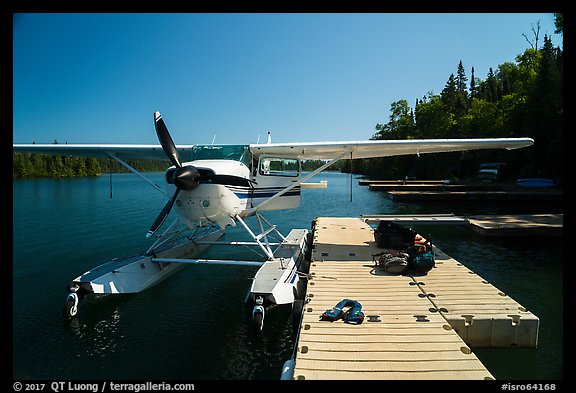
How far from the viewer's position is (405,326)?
4168 millimetres

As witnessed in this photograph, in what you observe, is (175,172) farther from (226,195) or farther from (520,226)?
(520,226)

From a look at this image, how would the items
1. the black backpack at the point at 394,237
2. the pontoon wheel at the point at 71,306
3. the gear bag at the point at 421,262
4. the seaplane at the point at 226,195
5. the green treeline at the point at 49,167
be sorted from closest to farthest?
the pontoon wheel at the point at 71,306 < the seaplane at the point at 226,195 < the gear bag at the point at 421,262 < the black backpack at the point at 394,237 < the green treeline at the point at 49,167

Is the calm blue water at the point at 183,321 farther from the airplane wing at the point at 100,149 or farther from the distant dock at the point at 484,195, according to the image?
the distant dock at the point at 484,195

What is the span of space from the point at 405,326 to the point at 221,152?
536cm

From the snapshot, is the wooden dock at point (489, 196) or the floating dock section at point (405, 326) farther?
the wooden dock at point (489, 196)

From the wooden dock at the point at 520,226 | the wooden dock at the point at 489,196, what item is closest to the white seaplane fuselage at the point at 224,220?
the wooden dock at the point at 520,226

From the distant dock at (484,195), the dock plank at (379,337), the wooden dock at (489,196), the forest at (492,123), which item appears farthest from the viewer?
the forest at (492,123)

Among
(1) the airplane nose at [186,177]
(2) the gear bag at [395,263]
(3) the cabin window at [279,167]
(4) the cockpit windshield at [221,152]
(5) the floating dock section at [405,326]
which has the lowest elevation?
(5) the floating dock section at [405,326]

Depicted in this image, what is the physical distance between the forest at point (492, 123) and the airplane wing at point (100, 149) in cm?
755

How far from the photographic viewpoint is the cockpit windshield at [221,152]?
7476 millimetres

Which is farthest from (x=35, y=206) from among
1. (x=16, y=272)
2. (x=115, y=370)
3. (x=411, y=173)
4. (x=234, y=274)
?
(x=411, y=173)

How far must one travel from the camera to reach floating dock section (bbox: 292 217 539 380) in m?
3.28

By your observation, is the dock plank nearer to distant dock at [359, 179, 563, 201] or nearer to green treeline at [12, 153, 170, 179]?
distant dock at [359, 179, 563, 201]

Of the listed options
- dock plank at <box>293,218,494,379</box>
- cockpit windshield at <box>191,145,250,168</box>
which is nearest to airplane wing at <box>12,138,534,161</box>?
cockpit windshield at <box>191,145,250,168</box>
